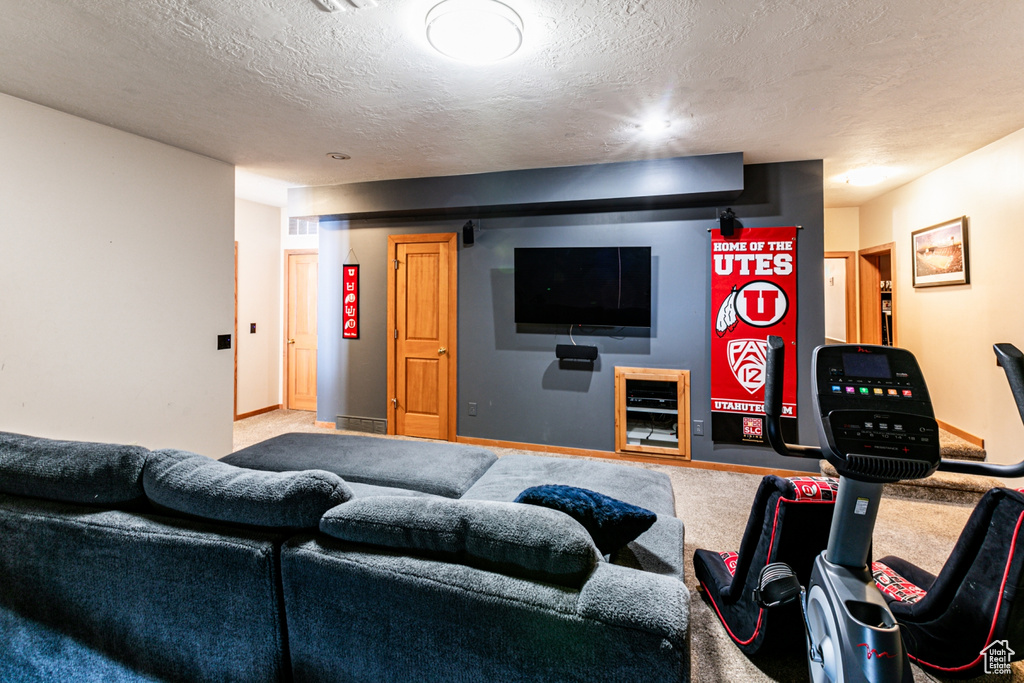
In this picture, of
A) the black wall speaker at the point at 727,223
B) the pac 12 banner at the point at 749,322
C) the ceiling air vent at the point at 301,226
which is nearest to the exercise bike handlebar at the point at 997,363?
the pac 12 banner at the point at 749,322

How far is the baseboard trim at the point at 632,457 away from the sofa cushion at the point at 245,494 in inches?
128

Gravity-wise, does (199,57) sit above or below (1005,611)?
above

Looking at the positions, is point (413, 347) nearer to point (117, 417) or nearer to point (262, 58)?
point (117, 417)

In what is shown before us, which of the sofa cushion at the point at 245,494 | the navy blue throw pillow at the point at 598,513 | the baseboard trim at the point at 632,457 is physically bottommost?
the baseboard trim at the point at 632,457

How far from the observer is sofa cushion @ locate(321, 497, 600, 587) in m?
0.95

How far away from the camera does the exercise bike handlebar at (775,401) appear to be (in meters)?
1.21

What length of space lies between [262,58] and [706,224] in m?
3.30

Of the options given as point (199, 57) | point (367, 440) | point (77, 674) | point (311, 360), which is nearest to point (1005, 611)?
point (77, 674)

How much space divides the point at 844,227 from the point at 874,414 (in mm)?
5585

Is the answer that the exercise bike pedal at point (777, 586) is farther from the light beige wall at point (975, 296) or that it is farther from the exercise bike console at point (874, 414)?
the light beige wall at point (975, 296)

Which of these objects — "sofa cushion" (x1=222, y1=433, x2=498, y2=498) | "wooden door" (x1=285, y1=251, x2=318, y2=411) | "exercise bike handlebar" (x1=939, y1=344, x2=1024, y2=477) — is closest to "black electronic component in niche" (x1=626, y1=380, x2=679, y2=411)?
"sofa cushion" (x1=222, y1=433, x2=498, y2=498)

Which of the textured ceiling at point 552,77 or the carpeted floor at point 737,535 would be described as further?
the textured ceiling at point 552,77

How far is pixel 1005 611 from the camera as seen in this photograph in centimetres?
143

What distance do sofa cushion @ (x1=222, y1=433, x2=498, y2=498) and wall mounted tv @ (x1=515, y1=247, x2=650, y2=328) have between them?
5.93 feet
